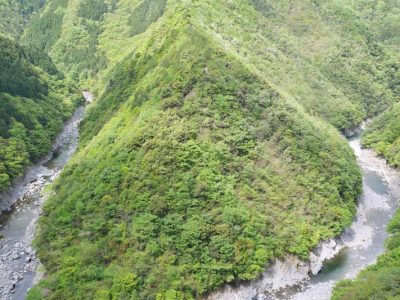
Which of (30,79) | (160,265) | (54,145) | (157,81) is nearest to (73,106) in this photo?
(30,79)

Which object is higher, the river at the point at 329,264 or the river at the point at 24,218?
the river at the point at 329,264

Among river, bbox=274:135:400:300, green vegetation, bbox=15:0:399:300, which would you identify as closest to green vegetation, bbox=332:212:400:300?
river, bbox=274:135:400:300

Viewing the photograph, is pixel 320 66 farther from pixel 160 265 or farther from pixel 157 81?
pixel 160 265

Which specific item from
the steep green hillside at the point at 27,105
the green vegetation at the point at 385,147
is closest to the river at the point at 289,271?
the steep green hillside at the point at 27,105

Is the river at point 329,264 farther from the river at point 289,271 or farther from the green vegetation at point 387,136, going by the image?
the green vegetation at point 387,136

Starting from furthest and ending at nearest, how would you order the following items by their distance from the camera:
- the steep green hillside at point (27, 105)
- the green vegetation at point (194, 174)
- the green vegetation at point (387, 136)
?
the green vegetation at point (387, 136) < the steep green hillside at point (27, 105) < the green vegetation at point (194, 174)

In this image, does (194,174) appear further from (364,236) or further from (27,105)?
(27,105)
